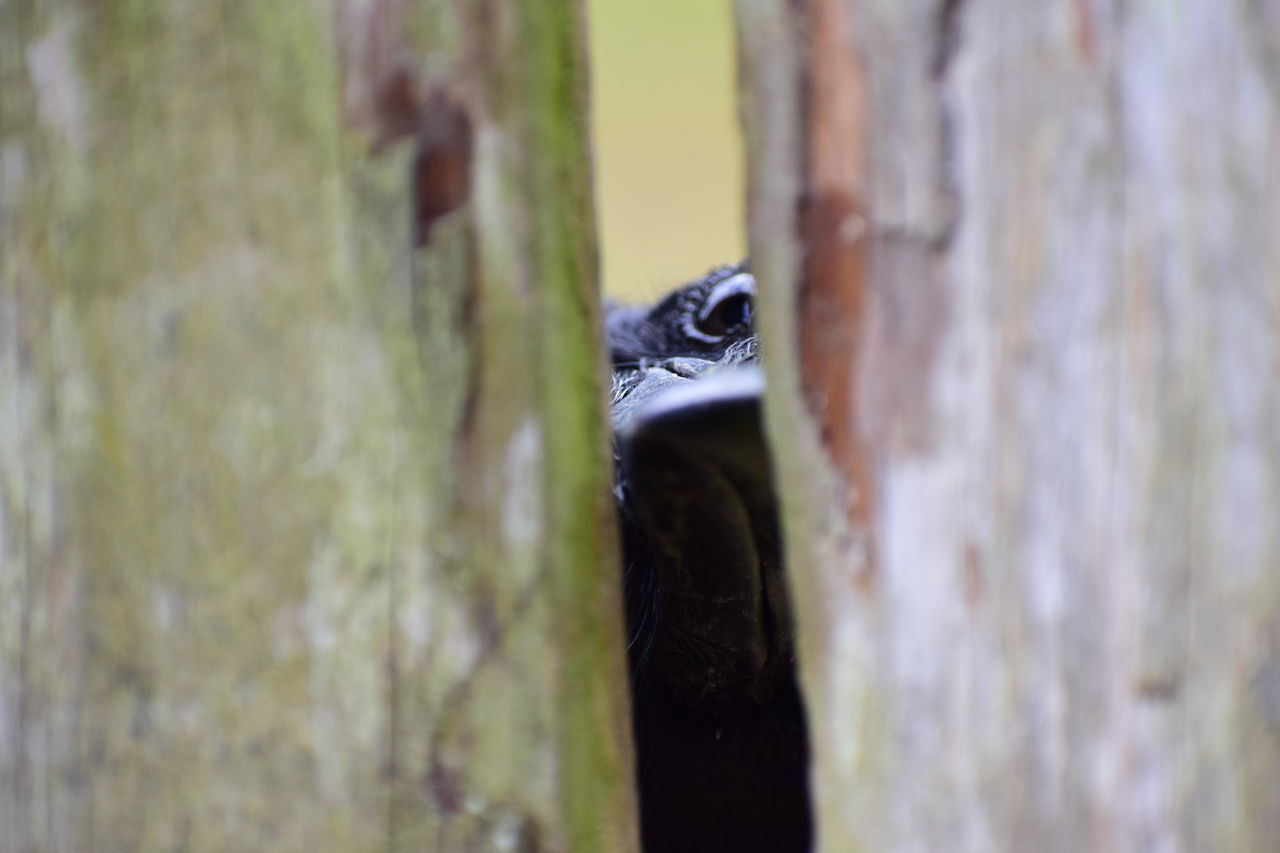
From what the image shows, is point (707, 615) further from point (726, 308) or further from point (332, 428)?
point (726, 308)

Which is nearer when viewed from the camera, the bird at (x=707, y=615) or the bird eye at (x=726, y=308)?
the bird at (x=707, y=615)

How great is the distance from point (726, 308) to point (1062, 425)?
114 cm

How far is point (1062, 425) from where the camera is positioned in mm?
498

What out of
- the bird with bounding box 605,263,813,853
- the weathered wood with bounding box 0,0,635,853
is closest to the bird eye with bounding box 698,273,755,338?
the bird with bounding box 605,263,813,853

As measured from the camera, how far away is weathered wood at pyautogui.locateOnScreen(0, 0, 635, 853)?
555 millimetres

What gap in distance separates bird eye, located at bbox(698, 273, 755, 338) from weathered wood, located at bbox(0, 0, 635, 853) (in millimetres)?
1023

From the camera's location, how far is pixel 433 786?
568mm

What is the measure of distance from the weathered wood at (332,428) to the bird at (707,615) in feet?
0.23

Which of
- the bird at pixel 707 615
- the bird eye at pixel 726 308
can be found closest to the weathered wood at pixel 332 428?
the bird at pixel 707 615

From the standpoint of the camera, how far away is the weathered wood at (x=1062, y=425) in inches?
19.3

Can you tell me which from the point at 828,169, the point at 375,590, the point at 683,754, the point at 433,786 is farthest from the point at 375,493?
the point at 683,754

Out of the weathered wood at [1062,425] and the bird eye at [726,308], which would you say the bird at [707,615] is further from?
the bird eye at [726,308]

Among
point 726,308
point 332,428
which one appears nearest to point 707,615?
point 332,428

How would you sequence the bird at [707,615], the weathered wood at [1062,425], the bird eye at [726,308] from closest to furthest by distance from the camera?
the weathered wood at [1062,425] < the bird at [707,615] < the bird eye at [726,308]
